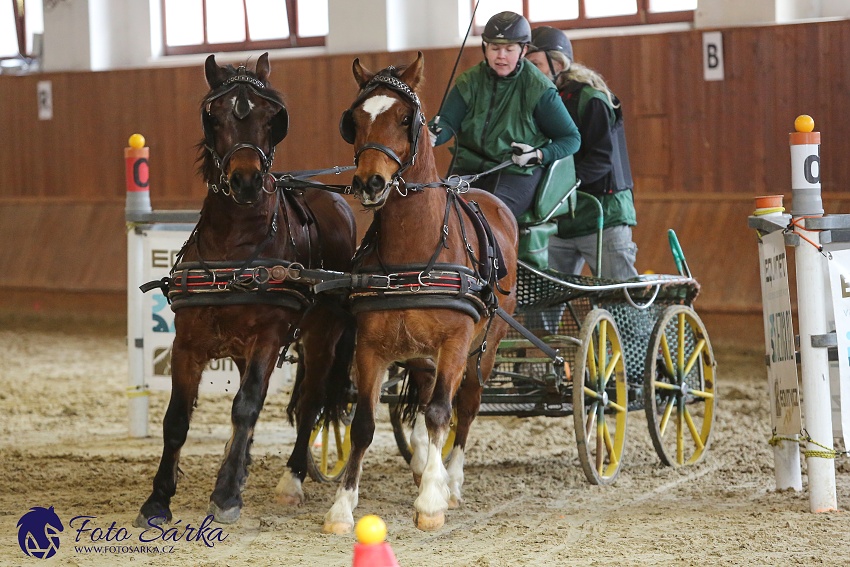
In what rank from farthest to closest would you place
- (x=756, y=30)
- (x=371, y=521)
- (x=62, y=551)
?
(x=756, y=30) < (x=62, y=551) < (x=371, y=521)

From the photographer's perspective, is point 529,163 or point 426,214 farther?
point 529,163

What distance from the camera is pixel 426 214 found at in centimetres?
423

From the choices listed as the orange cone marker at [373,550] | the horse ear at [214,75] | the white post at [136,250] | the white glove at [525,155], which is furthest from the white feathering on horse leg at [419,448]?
the orange cone marker at [373,550]

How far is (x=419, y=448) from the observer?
4.85 metres

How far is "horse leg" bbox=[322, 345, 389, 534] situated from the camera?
Answer: 4.16m

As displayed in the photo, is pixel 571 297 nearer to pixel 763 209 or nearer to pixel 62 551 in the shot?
pixel 763 209

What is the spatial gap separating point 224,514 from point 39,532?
679 mm

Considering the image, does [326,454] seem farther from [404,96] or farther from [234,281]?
[404,96]

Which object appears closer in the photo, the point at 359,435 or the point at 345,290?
the point at 359,435

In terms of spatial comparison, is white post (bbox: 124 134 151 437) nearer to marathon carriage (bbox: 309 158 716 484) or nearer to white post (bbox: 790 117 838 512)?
marathon carriage (bbox: 309 158 716 484)

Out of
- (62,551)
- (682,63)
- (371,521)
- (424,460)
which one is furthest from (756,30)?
(371,521)

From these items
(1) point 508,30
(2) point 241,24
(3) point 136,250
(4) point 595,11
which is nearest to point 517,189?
(1) point 508,30

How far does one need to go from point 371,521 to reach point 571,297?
11.6 ft

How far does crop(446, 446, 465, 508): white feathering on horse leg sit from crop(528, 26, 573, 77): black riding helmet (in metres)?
2.42
